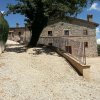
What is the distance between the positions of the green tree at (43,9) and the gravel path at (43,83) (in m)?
7.45

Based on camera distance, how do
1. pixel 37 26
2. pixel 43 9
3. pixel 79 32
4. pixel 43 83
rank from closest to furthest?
pixel 43 83
pixel 43 9
pixel 37 26
pixel 79 32

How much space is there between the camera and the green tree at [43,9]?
25234 mm

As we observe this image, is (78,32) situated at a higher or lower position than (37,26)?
lower

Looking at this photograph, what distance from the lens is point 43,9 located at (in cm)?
2591

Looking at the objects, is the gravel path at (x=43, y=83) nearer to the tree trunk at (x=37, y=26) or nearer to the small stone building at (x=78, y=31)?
the tree trunk at (x=37, y=26)

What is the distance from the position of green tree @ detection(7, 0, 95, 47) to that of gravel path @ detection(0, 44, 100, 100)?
7.45 m

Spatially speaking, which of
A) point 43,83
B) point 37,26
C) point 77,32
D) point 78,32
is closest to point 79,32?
point 78,32

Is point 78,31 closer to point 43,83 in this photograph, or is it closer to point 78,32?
point 78,32

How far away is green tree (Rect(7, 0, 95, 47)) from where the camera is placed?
25.2 metres

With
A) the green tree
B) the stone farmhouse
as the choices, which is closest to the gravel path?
the green tree

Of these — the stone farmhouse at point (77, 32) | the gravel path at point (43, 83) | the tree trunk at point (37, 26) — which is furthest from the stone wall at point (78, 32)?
the gravel path at point (43, 83)

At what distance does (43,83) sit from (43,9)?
13487 millimetres

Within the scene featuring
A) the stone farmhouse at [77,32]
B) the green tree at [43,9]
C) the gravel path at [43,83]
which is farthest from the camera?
the stone farmhouse at [77,32]

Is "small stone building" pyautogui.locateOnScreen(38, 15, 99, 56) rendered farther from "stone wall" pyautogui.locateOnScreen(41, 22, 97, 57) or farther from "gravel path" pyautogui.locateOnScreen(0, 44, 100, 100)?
"gravel path" pyautogui.locateOnScreen(0, 44, 100, 100)
